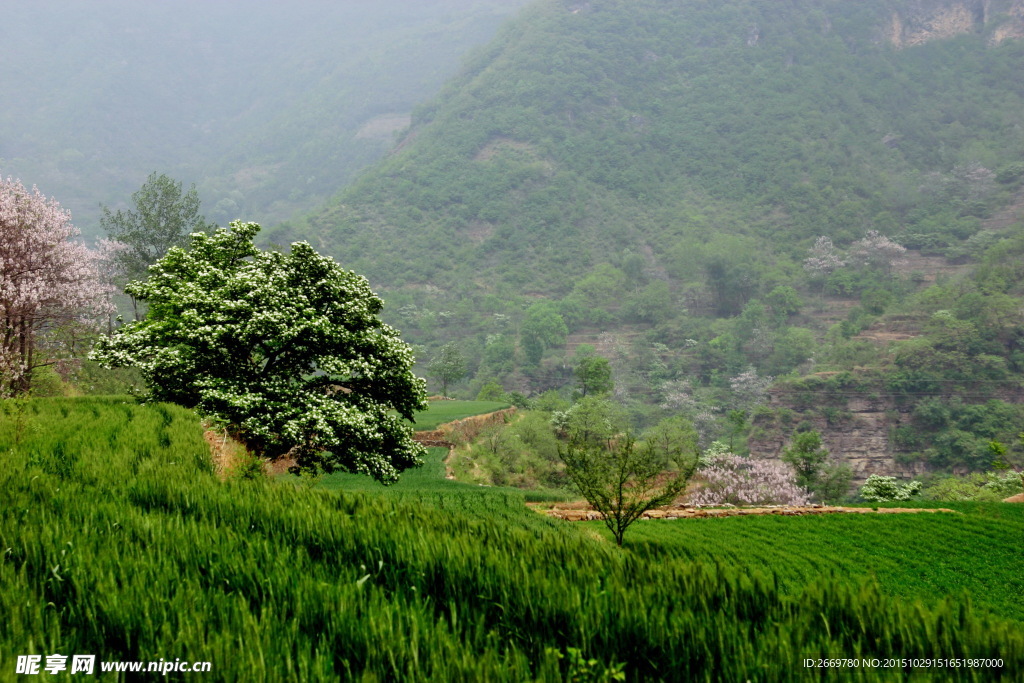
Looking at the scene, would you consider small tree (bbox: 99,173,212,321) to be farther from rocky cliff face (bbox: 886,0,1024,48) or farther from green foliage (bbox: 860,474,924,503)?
rocky cliff face (bbox: 886,0,1024,48)

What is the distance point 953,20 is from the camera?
176 meters

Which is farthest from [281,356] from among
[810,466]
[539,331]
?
[539,331]

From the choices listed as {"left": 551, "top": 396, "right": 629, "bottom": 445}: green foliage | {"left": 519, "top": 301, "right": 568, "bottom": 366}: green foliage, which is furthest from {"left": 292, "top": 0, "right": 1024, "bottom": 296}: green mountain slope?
{"left": 551, "top": 396, "right": 629, "bottom": 445}: green foliage

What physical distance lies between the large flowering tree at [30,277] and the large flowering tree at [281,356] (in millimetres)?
7355

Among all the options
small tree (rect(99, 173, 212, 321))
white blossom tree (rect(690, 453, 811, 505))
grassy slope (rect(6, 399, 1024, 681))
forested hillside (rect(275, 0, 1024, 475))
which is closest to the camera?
grassy slope (rect(6, 399, 1024, 681))

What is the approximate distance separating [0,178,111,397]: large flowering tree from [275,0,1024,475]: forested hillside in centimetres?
6130

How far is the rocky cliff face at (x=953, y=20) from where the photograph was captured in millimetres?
170750

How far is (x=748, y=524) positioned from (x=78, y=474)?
14.4 metres

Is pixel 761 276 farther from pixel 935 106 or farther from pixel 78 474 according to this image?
pixel 78 474

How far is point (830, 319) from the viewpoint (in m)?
98.0

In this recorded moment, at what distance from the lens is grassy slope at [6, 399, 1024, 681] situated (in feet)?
9.50

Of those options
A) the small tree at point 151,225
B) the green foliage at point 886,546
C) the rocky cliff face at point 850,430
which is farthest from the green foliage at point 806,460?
the small tree at point 151,225

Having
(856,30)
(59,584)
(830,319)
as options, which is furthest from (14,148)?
(856,30)

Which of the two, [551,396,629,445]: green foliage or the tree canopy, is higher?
the tree canopy
